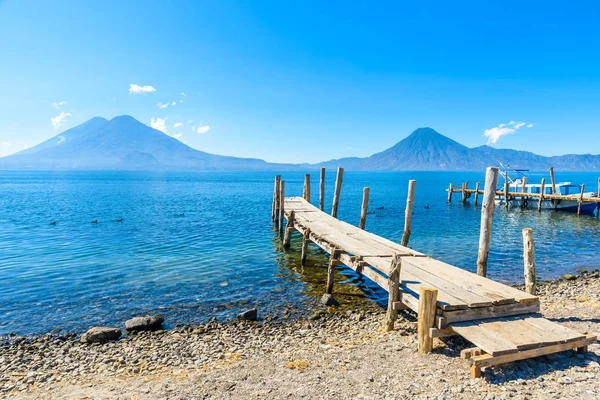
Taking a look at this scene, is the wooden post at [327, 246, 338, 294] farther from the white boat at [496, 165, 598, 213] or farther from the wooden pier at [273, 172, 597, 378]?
the white boat at [496, 165, 598, 213]

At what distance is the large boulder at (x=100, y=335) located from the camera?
969cm

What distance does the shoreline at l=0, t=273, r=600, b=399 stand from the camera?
638 centimetres

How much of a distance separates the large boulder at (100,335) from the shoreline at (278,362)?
0.24 metres

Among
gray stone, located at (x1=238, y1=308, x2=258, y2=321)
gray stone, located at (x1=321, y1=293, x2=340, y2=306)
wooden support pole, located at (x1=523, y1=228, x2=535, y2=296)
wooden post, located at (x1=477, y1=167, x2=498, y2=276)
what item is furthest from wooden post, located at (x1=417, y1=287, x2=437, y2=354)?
gray stone, located at (x1=238, y1=308, x2=258, y2=321)

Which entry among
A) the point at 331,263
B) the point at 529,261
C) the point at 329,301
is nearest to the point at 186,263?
the point at 331,263

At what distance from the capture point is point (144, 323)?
10.5 metres

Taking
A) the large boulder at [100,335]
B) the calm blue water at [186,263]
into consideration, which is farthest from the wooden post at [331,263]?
the large boulder at [100,335]

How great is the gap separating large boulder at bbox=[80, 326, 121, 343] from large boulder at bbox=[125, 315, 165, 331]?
41 centimetres

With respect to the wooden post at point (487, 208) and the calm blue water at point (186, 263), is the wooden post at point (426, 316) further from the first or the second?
the calm blue water at point (186, 263)

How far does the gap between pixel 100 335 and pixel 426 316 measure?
332 inches

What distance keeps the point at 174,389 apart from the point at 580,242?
85.3 ft

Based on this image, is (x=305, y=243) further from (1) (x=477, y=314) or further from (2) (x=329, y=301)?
(1) (x=477, y=314)

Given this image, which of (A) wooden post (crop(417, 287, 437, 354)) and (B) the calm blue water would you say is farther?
(B) the calm blue water

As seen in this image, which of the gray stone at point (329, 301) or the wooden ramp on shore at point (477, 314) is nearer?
the wooden ramp on shore at point (477, 314)
